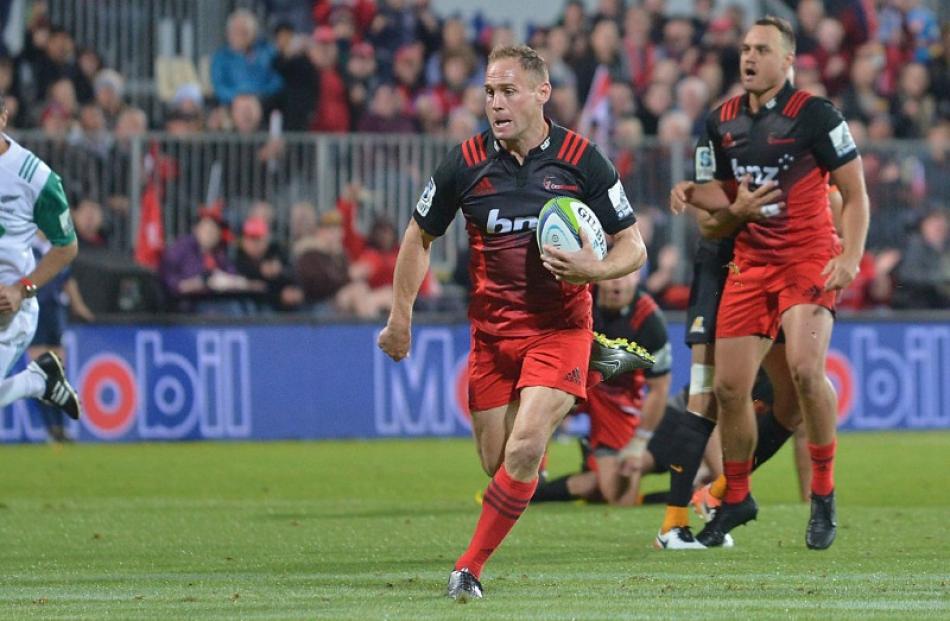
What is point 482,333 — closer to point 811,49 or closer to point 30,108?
point 30,108

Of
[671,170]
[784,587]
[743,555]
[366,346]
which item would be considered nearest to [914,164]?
[671,170]

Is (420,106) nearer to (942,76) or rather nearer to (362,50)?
(362,50)

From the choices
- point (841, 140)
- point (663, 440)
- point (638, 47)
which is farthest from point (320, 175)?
point (841, 140)

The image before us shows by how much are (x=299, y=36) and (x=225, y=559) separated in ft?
42.9

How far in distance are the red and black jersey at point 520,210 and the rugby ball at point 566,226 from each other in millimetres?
209

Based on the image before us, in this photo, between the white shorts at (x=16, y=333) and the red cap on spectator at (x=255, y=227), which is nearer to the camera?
the white shorts at (x=16, y=333)

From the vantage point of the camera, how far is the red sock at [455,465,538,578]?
22.4 ft

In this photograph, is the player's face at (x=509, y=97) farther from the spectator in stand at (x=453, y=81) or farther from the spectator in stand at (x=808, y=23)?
the spectator in stand at (x=808, y=23)

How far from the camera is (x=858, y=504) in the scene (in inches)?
458

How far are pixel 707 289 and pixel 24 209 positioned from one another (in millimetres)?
3608

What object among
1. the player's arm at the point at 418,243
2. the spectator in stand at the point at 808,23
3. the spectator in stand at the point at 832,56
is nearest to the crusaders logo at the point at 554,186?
the player's arm at the point at 418,243

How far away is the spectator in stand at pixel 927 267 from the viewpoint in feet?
62.6

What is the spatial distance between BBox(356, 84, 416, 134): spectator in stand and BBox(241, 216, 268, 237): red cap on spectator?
74.2 inches

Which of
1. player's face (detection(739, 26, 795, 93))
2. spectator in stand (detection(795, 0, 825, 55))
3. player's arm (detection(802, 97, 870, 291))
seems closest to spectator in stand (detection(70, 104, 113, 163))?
spectator in stand (detection(795, 0, 825, 55))
